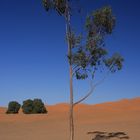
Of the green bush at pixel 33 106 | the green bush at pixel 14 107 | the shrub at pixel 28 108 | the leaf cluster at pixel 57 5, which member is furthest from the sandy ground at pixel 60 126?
the green bush at pixel 14 107

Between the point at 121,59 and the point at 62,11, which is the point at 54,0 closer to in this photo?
the point at 62,11

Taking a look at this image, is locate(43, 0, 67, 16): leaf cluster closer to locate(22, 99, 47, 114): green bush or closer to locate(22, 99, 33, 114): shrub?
locate(22, 99, 47, 114): green bush

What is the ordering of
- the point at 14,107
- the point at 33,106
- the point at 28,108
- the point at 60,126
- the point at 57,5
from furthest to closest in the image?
the point at 14,107, the point at 28,108, the point at 33,106, the point at 60,126, the point at 57,5

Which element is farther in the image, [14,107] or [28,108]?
[14,107]

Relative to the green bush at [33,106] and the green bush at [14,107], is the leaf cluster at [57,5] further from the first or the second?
the green bush at [14,107]

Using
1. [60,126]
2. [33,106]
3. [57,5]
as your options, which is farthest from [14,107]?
[57,5]

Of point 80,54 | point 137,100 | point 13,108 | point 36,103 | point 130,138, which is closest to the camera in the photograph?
point 80,54

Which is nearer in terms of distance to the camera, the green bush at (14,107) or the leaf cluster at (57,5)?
the leaf cluster at (57,5)

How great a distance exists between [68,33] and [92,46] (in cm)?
183

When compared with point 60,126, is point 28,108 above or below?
above

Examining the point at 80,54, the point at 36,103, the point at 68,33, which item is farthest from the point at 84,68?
the point at 36,103

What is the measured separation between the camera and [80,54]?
23.0 metres

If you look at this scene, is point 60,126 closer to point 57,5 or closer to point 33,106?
point 57,5

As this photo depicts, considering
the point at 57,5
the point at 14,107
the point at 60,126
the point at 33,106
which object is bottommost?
the point at 60,126
